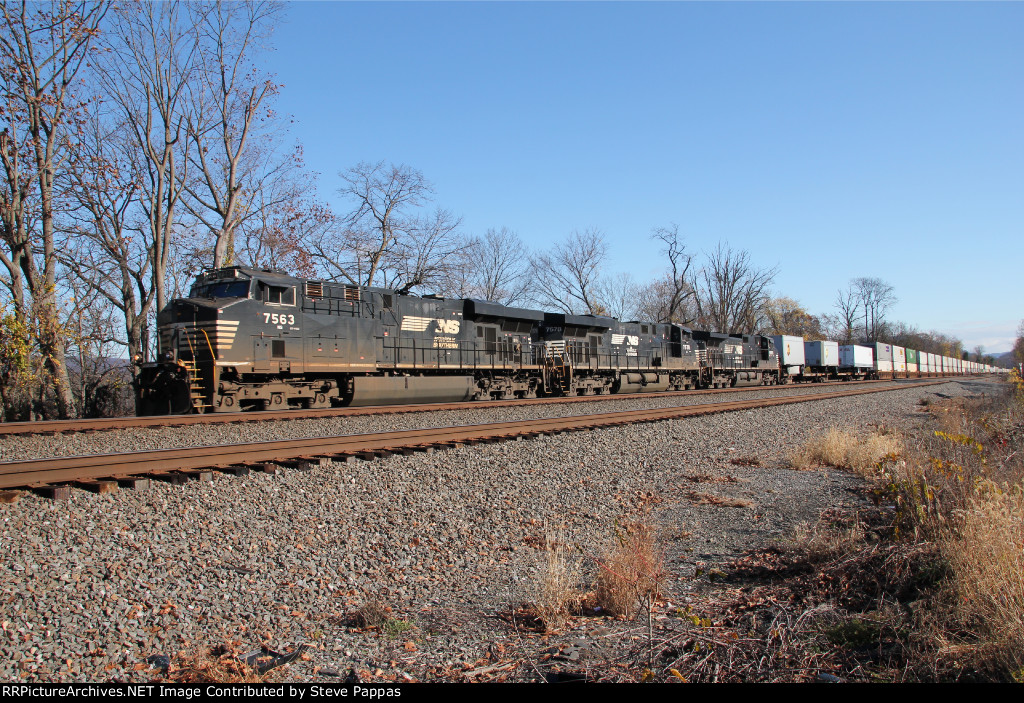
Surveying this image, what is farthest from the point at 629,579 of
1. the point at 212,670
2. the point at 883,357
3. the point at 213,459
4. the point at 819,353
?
the point at 883,357

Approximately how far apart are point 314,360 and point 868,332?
10061cm

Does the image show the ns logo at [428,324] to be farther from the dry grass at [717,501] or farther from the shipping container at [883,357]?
the shipping container at [883,357]

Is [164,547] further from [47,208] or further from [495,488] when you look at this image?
[47,208]

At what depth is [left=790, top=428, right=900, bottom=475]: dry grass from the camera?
898cm

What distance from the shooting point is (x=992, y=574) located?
3.67 m

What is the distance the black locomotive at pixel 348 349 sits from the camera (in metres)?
13.6

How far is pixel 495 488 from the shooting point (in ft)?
23.7

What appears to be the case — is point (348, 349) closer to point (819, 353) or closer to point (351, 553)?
point (351, 553)

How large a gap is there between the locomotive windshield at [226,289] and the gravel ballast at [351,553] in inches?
222

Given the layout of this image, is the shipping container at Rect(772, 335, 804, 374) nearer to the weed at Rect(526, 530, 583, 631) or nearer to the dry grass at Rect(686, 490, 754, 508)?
the dry grass at Rect(686, 490, 754, 508)

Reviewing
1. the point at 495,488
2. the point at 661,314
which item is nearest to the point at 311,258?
the point at 495,488

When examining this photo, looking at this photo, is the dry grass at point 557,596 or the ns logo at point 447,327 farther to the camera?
the ns logo at point 447,327

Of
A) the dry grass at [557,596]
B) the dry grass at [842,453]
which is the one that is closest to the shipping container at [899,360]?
the dry grass at [842,453]

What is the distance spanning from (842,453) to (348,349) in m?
11.5
